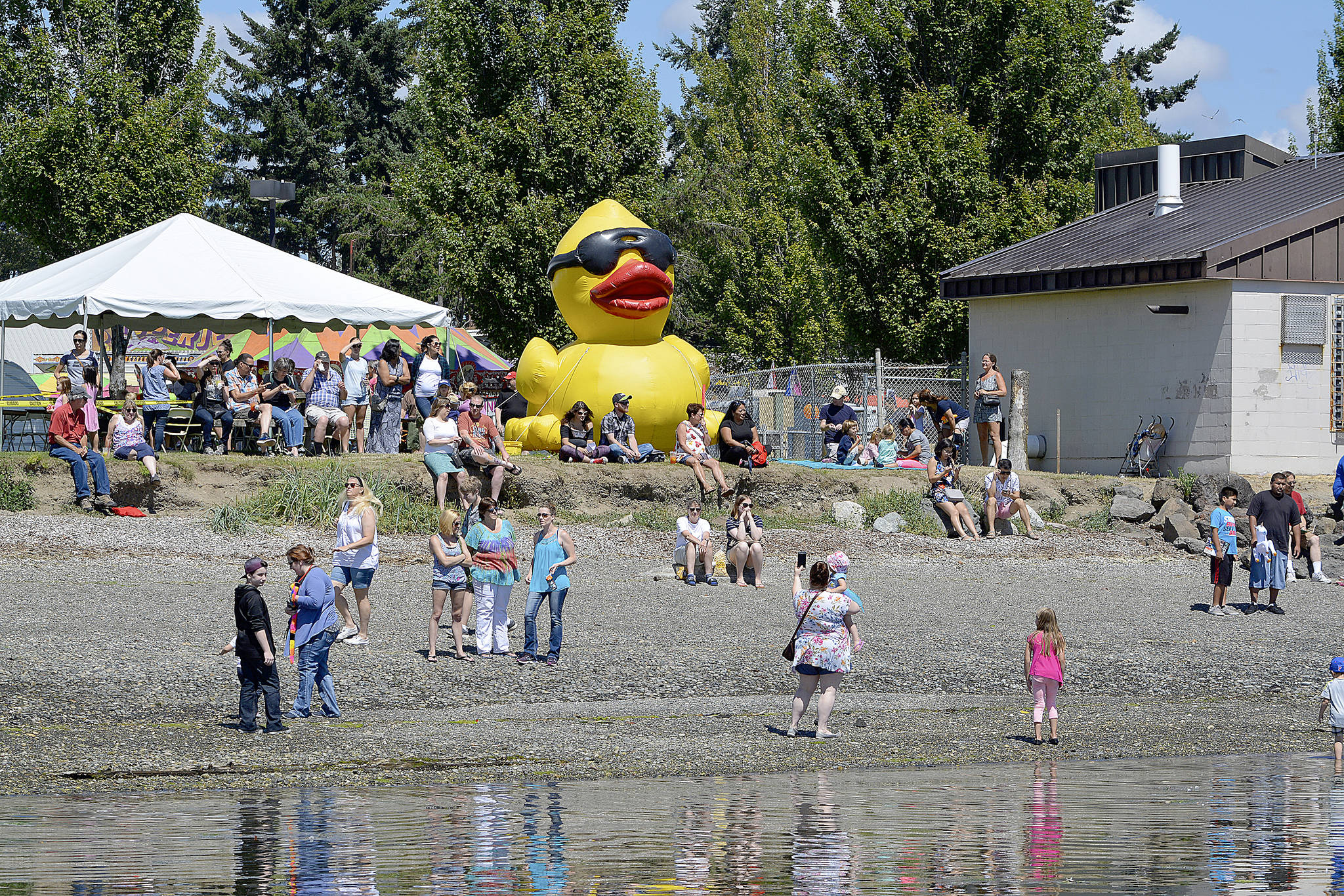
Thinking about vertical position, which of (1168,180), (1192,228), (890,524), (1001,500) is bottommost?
(890,524)

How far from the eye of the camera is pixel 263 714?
11.9 metres

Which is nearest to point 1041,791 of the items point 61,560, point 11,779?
point 11,779

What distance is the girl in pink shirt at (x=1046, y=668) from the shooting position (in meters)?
12.0

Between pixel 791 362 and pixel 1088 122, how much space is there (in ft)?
47.3

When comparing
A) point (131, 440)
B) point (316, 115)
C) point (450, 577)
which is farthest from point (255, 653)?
point (316, 115)

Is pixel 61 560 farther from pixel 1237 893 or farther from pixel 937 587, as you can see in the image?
pixel 1237 893

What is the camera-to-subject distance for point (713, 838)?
8.78m

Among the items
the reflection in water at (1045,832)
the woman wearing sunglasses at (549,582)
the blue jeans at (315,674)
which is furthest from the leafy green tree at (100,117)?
the reflection in water at (1045,832)

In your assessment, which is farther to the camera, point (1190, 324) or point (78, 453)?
point (1190, 324)

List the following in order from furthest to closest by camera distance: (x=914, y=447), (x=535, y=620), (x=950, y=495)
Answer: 1. (x=914, y=447)
2. (x=950, y=495)
3. (x=535, y=620)

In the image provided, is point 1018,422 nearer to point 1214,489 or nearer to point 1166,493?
point 1166,493

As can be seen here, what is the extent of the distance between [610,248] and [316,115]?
36.6 metres

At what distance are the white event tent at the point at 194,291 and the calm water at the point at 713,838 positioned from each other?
12331 millimetres

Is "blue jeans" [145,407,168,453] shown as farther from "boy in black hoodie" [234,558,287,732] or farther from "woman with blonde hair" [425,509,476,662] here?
"boy in black hoodie" [234,558,287,732]
